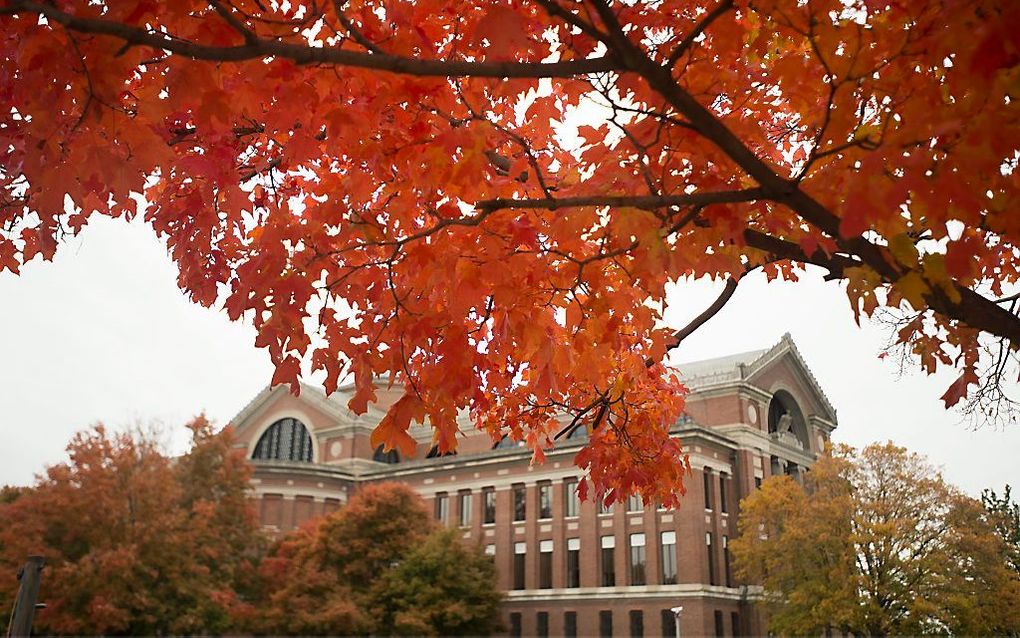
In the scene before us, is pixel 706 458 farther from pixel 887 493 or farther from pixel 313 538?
pixel 313 538

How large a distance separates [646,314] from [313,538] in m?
34.9

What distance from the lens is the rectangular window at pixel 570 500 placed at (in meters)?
41.8

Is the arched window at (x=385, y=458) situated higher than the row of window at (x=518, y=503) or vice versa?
the arched window at (x=385, y=458)

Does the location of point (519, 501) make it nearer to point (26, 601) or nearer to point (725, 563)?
point (725, 563)

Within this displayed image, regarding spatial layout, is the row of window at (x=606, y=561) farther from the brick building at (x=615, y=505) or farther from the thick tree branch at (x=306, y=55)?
the thick tree branch at (x=306, y=55)

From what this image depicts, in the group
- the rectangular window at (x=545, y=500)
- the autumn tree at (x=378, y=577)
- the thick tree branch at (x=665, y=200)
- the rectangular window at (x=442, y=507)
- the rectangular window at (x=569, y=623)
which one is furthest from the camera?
the rectangular window at (x=442, y=507)

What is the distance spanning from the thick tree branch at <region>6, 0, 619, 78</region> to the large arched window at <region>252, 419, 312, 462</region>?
5193 cm

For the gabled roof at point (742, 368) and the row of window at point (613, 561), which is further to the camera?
→ the gabled roof at point (742, 368)

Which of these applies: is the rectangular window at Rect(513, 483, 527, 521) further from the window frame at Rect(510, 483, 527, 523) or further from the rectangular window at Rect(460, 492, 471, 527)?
the rectangular window at Rect(460, 492, 471, 527)

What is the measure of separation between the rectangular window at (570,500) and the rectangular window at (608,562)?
7.36 feet

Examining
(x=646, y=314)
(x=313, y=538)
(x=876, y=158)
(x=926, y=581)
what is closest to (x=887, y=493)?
(x=926, y=581)

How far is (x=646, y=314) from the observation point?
5.34m

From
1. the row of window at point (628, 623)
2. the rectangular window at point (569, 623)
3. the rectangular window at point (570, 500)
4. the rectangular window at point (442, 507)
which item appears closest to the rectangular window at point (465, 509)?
the rectangular window at point (442, 507)

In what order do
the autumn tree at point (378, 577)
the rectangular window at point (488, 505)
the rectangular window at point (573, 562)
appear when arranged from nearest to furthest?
the autumn tree at point (378, 577) < the rectangular window at point (573, 562) < the rectangular window at point (488, 505)
